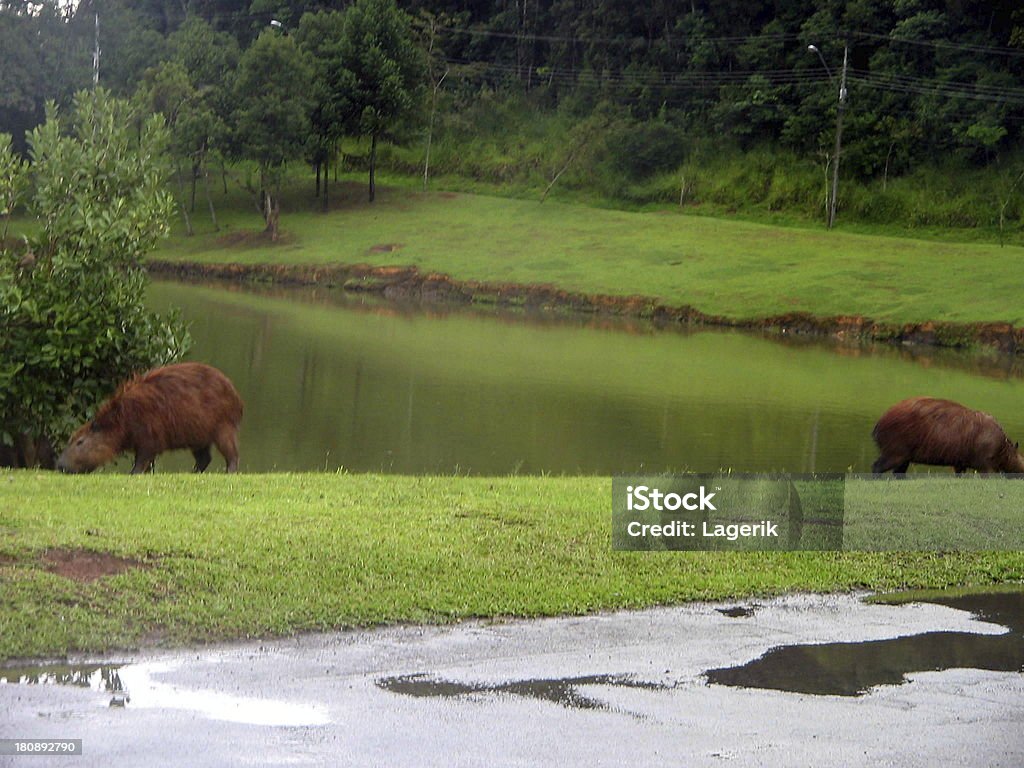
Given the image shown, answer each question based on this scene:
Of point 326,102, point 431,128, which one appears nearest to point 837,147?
point 326,102

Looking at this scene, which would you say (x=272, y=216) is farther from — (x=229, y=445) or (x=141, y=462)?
(x=141, y=462)

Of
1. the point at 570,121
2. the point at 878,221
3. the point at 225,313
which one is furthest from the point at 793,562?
the point at 570,121

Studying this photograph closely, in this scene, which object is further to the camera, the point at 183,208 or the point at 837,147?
the point at 183,208

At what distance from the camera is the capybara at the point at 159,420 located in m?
13.9

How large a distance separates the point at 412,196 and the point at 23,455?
51.6 meters

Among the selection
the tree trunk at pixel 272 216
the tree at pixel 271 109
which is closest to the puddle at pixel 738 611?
the tree trunk at pixel 272 216

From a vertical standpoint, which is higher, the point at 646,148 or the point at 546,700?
the point at 646,148

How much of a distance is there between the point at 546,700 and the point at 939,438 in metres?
9.90

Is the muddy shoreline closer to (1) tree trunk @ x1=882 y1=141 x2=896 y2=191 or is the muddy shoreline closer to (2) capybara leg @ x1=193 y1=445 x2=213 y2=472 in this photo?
(1) tree trunk @ x1=882 y1=141 x2=896 y2=191

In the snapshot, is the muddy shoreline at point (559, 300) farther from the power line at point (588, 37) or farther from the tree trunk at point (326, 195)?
the power line at point (588, 37)

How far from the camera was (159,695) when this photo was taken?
6.75 metres

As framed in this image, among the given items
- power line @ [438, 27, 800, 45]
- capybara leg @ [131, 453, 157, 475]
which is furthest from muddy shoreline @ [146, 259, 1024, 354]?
capybara leg @ [131, 453, 157, 475]

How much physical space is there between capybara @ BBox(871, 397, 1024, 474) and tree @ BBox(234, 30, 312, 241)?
1785 inches

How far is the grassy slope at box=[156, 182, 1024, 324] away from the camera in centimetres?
4488
